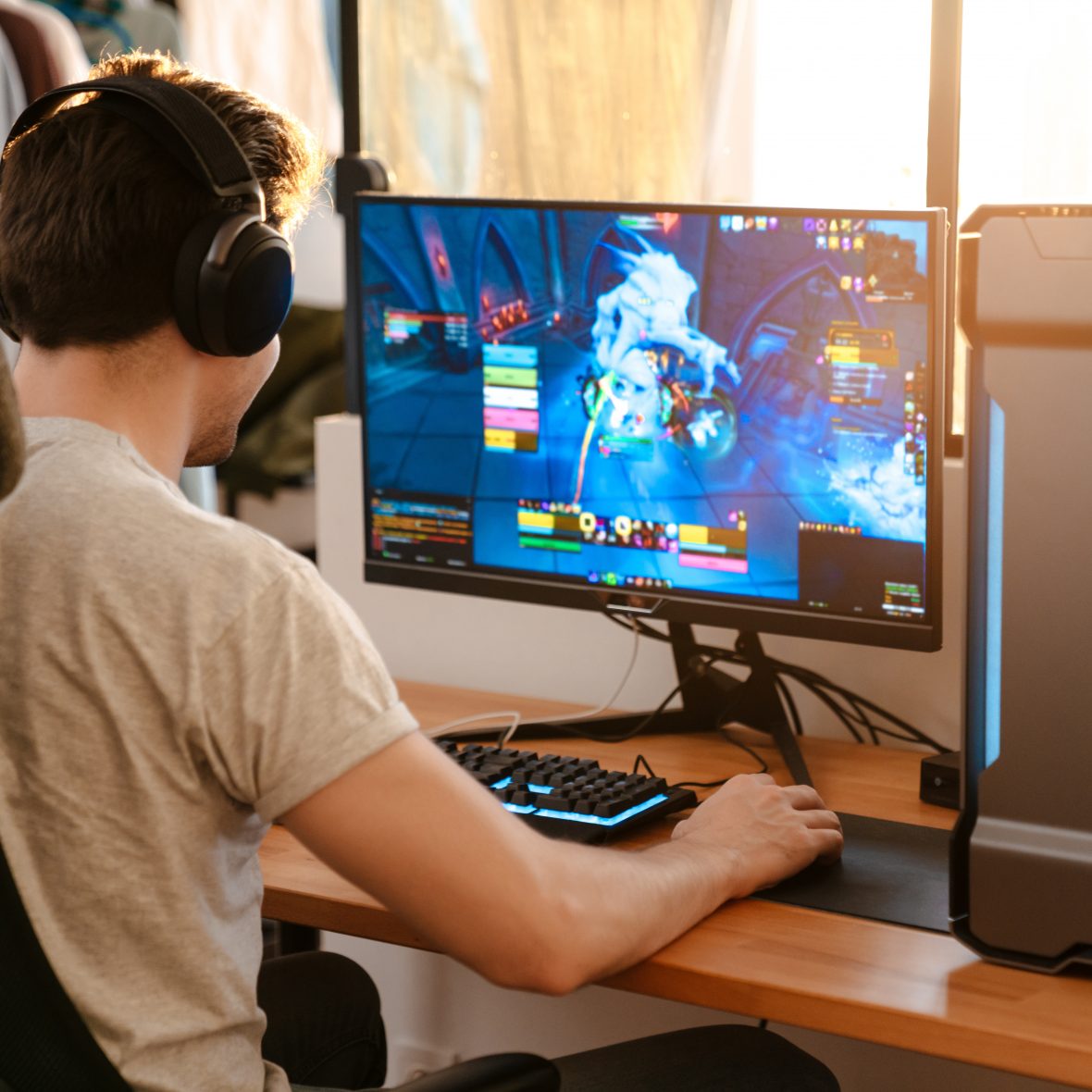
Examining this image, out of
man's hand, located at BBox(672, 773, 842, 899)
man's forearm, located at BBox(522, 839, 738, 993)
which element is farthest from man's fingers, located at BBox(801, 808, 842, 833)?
man's forearm, located at BBox(522, 839, 738, 993)

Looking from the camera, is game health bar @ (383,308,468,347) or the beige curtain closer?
game health bar @ (383,308,468,347)

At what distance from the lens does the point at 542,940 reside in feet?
2.89

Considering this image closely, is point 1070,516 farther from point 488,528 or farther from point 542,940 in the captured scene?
point 488,528

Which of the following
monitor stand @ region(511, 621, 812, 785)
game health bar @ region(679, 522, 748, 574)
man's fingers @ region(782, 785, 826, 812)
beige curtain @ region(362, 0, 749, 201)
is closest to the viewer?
man's fingers @ region(782, 785, 826, 812)

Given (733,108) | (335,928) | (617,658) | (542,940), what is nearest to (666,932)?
(542,940)

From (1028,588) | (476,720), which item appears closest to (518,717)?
(476,720)

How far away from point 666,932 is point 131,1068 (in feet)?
1.15

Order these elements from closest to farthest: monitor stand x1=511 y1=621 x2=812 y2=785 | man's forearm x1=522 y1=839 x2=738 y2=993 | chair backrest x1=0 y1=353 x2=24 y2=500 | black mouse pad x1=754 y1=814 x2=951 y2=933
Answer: chair backrest x1=0 y1=353 x2=24 y2=500 → man's forearm x1=522 y1=839 x2=738 y2=993 → black mouse pad x1=754 y1=814 x2=951 y2=933 → monitor stand x1=511 y1=621 x2=812 y2=785

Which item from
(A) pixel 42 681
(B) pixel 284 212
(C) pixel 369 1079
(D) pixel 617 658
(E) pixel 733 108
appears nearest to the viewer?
(A) pixel 42 681

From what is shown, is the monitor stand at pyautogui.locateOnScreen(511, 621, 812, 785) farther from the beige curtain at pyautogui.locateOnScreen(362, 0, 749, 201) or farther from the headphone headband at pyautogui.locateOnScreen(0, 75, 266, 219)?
the beige curtain at pyautogui.locateOnScreen(362, 0, 749, 201)

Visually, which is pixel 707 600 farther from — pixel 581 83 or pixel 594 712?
pixel 581 83

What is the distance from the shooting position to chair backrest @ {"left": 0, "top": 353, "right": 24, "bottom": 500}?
60cm

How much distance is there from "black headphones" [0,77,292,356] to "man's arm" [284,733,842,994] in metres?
0.30

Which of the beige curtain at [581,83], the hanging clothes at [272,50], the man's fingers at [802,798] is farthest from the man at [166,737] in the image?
the hanging clothes at [272,50]
